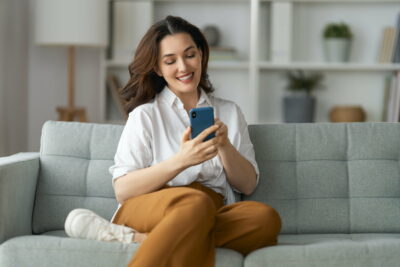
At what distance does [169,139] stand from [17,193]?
0.53 metres

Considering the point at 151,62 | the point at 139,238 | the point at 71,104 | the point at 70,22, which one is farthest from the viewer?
the point at 71,104

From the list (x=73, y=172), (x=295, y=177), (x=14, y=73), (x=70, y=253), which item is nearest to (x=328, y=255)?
(x=295, y=177)

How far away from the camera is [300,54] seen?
4562 mm

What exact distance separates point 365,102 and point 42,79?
214cm

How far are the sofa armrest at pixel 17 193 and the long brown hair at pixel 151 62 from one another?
0.41m

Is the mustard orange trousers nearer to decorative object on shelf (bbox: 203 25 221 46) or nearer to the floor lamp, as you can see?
the floor lamp

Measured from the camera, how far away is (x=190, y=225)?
191 centimetres

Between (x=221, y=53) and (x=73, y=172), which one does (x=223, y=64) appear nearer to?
(x=221, y=53)

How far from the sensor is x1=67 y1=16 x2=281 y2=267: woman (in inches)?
75.7

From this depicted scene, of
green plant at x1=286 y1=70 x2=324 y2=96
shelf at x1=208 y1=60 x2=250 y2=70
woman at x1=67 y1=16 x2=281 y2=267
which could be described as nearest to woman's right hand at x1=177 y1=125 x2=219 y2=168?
woman at x1=67 y1=16 x2=281 y2=267

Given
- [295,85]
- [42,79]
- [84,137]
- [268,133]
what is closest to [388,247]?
[268,133]

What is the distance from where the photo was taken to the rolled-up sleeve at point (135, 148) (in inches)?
86.8

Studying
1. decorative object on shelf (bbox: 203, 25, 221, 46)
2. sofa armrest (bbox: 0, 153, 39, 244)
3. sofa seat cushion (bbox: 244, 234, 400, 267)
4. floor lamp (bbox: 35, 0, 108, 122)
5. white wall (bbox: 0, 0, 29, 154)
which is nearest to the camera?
sofa seat cushion (bbox: 244, 234, 400, 267)

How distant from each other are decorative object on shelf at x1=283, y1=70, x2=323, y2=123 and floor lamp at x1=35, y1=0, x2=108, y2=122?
4.10ft
